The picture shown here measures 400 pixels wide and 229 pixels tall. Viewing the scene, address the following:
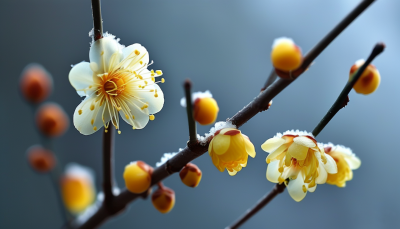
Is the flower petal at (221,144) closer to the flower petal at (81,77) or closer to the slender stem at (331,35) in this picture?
the slender stem at (331,35)

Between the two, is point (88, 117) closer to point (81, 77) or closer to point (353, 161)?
point (81, 77)

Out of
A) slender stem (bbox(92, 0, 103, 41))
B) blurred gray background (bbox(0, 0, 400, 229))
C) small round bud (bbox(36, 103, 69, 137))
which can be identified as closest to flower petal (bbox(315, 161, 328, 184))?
slender stem (bbox(92, 0, 103, 41))

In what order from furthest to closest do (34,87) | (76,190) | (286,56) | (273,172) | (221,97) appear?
(221,97) → (76,190) → (34,87) → (273,172) → (286,56)

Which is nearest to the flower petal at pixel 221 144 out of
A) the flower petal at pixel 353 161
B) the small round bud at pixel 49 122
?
the flower petal at pixel 353 161

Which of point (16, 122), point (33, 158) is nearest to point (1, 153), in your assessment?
point (16, 122)

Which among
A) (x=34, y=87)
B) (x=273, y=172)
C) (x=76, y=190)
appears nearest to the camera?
(x=273, y=172)

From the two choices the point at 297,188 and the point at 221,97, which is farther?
the point at 221,97

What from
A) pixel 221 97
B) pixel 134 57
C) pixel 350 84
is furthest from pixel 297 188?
pixel 221 97
